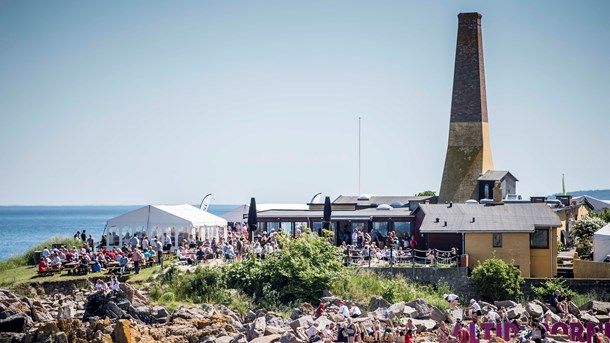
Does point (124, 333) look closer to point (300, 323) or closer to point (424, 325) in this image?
point (300, 323)

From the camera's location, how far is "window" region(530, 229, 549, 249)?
44.2m

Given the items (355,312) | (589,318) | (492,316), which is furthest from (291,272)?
(589,318)

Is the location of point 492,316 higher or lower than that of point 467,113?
lower

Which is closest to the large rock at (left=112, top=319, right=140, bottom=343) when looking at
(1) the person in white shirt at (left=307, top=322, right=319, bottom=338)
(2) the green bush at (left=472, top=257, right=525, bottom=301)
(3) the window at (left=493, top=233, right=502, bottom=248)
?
(1) the person in white shirt at (left=307, top=322, right=319, bottom=338)

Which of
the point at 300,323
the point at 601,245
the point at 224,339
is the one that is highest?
the point at 601,245

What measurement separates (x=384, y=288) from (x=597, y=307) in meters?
8.87

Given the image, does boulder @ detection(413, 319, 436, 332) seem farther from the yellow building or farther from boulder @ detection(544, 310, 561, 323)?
A: the yellow building

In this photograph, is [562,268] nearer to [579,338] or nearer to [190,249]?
[579,338]

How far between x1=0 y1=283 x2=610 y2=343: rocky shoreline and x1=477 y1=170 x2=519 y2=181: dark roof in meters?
20.2

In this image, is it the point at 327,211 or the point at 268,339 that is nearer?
the point at 268,339

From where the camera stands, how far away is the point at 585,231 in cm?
5234

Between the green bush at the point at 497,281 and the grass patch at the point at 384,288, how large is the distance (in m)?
1.51

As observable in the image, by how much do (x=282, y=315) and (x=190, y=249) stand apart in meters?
9.50

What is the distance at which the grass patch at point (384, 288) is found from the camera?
41312mm
